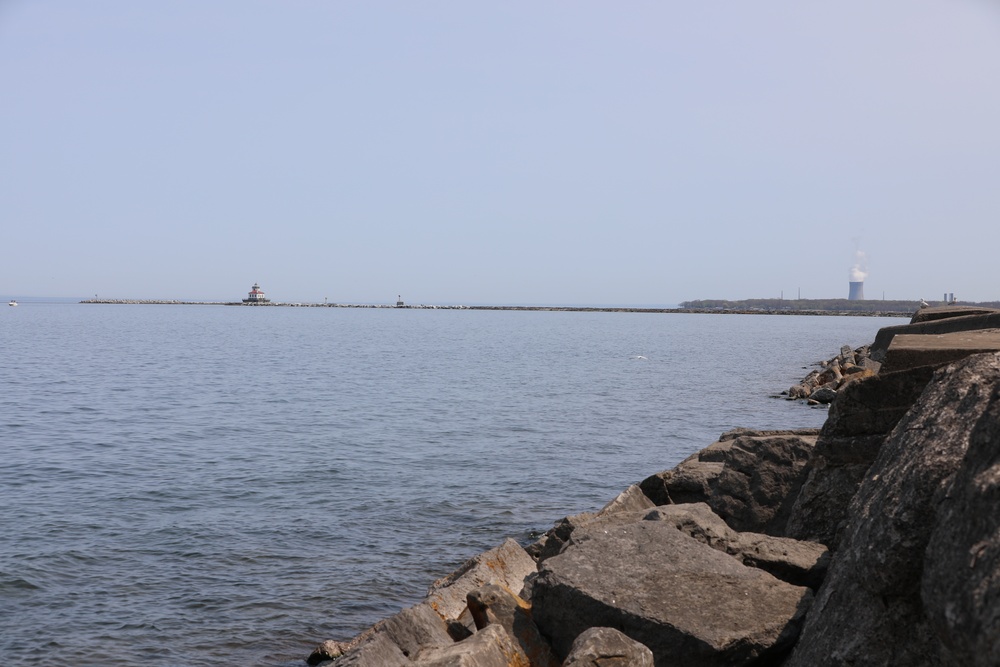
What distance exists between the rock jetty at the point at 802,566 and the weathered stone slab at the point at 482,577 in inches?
0.6

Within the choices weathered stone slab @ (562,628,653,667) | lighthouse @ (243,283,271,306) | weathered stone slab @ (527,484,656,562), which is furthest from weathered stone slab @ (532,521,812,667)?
lighthouse @ (243,283,271,306)

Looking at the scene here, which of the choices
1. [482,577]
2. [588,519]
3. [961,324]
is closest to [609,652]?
[482,577]

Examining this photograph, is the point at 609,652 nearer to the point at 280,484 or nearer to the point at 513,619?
the point at 513,619

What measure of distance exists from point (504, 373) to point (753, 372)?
1192 centimetres

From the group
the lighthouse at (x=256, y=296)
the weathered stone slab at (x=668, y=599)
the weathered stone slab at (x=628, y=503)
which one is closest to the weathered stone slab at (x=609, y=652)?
the weathered stone slab at (x=668, y=599)

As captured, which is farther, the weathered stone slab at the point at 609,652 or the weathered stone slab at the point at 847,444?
the weathered stone slab at the point at 847,444

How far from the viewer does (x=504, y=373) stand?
133 feet

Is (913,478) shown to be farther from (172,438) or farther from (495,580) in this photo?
(172,438)

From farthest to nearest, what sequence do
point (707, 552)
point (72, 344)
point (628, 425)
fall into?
point (72, 344), point (628, 425), point (707, 552)

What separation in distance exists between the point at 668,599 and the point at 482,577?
7.67 ft

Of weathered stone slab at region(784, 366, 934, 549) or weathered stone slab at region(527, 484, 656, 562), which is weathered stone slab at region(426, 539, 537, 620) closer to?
weathered stone slab at region(527, 484, 656, 562)

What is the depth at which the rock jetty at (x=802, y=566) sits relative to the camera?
3.24 metres

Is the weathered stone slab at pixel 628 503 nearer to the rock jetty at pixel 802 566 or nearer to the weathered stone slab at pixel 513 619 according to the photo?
the rock jetty at pixel 802 566

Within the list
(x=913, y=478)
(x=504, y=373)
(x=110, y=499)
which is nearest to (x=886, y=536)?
(x=913, y=478)
